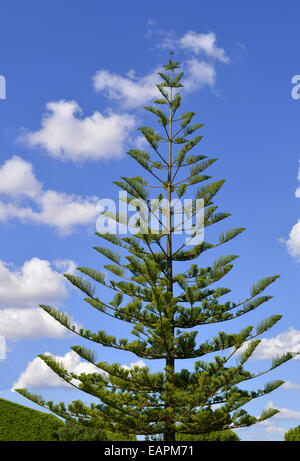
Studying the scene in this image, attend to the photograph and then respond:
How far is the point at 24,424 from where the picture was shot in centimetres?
1110

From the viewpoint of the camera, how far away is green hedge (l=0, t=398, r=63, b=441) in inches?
428

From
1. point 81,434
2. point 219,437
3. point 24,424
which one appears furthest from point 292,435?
point 24,424

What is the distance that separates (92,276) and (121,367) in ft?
4.83

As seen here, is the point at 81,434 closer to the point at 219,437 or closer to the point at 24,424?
the point at 24,424

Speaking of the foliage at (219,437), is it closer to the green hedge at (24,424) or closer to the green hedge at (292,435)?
the green hedge at (292,435)

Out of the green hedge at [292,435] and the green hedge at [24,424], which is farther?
the green hedge at [24,424]

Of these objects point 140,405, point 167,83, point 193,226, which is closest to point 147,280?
point 193,226

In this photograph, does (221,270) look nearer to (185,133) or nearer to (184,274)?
(184,274)

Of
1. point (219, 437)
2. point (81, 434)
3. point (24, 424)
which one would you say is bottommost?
point (219, 437)

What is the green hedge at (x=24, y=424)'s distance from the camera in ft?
35.7

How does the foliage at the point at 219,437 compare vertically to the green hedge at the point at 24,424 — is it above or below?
below

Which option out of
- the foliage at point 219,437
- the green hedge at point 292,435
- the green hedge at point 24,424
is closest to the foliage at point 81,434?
the green hedge at point 24,424

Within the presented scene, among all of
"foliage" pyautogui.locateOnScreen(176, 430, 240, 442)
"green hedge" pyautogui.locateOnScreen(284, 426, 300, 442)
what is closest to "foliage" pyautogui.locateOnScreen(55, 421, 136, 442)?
"foliage" pyautogui.locateOnScreen(176, 430, 240, 442)

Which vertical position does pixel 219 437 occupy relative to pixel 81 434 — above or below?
below
